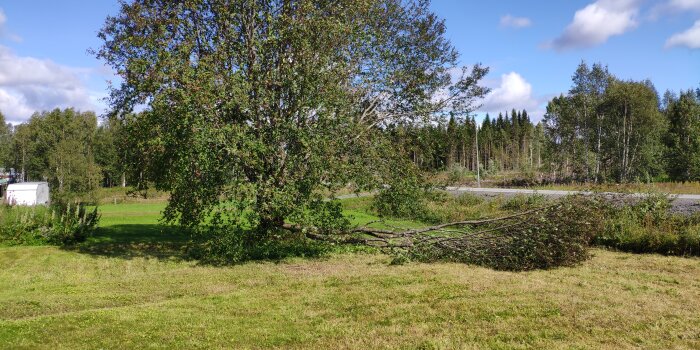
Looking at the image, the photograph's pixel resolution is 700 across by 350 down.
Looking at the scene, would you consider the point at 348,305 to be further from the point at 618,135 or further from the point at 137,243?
the point at 618,135

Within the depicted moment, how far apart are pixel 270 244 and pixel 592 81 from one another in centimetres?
4019

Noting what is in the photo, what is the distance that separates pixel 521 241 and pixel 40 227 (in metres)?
14.2

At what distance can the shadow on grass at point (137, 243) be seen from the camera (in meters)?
13.5

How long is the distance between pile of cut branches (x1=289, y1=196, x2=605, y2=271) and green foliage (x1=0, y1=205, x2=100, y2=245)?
874 cm

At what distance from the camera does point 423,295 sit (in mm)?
7680

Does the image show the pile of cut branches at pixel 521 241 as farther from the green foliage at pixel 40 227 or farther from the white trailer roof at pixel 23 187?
the white trailer roof at pixel 23 187

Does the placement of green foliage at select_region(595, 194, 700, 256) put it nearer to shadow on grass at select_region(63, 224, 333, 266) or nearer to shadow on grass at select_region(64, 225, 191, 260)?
shadow on grass at select_region(63, 224, 333, 266)

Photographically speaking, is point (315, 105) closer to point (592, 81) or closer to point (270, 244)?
point (270, 244)

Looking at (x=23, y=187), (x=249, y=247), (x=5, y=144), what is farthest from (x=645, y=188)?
(x=5, y=144)

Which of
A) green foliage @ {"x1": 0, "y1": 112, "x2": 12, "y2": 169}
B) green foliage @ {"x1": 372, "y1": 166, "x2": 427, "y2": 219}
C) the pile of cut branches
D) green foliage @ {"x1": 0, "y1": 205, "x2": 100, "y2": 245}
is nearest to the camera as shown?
the pile of cut branches

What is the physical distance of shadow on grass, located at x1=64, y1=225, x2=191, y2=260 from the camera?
13.5 metres

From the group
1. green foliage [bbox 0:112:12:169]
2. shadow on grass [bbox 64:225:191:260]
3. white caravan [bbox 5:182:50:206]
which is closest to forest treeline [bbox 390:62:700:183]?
shadow on grass [bbox 64:225:191:260]

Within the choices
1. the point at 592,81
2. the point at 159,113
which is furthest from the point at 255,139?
the point at 592,81

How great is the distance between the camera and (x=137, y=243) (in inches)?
611
